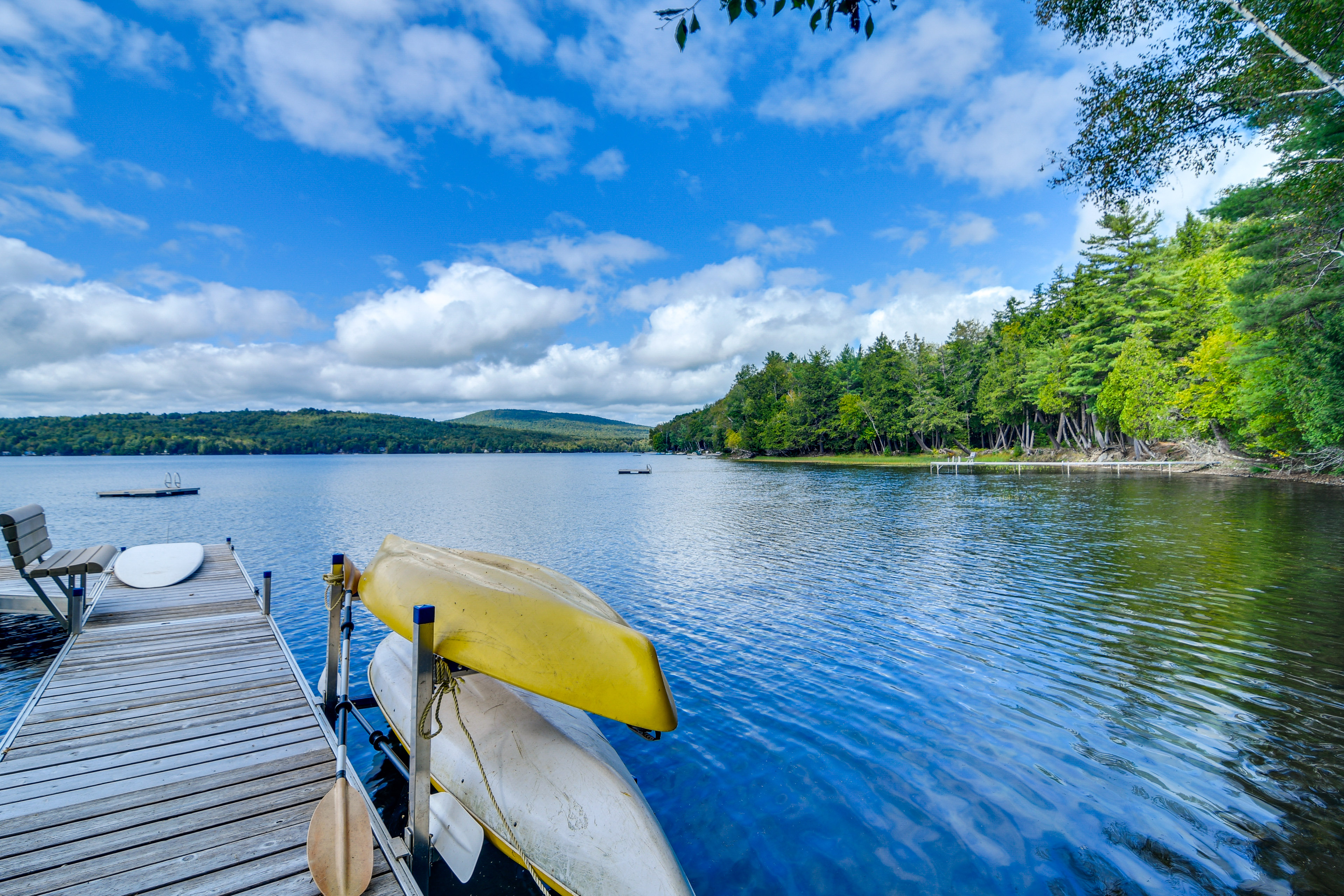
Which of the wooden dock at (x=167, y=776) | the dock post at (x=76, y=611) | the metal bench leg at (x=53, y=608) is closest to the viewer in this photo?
the wooden dock at (x=167, y=776)

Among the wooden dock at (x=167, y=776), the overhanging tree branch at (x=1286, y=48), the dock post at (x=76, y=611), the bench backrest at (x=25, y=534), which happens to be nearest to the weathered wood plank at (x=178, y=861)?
the wooden dock at (x=167, y=776)

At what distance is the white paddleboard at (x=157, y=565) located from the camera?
1048cm

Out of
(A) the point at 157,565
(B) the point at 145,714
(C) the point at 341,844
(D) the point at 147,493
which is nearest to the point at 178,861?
(C) the point at 341,844

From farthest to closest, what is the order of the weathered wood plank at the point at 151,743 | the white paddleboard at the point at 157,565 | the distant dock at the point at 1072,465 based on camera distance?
the distant dock at the point at 1072,465, the white paddleboard at the point at 157,565, the weathered wood plank at the point at 151,743

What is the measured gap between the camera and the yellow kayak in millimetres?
3613

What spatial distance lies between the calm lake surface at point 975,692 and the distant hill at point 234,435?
130310 millimetres

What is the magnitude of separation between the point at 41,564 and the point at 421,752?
9.08 m

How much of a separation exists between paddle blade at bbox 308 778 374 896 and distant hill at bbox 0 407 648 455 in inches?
5994

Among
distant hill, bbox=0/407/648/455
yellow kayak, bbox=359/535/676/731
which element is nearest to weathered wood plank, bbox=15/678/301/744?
yellow kayak, bbox=359/535/676/731

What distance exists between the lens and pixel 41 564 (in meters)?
8.22

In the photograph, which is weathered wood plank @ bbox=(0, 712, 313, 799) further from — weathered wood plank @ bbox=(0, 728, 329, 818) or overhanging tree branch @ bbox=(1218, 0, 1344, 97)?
overhanging tree branch @ bbox=(1218, 0, 1344, 97)

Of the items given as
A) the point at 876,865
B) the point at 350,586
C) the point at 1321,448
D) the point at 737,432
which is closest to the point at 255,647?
the point at 350,586

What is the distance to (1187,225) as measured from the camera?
172 feet

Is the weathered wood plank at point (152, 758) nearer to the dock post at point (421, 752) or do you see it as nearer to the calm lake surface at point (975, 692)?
the calm lake surface at point (975, 692)
